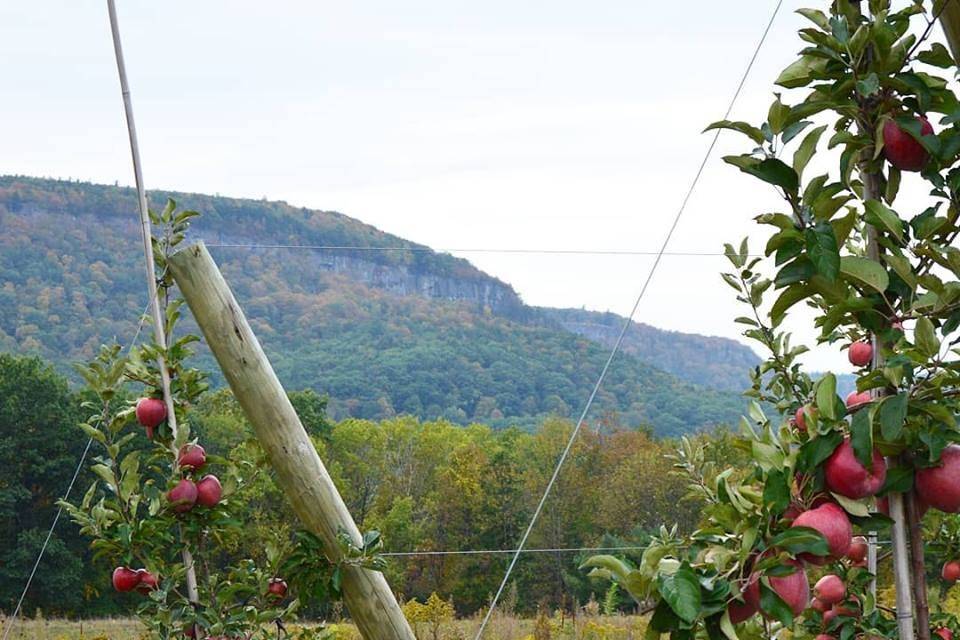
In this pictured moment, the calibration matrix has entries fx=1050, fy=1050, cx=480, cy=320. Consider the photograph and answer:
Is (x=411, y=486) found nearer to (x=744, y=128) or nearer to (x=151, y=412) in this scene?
(x=151, y=412)

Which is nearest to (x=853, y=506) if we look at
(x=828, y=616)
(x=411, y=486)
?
(x=828, y=616)

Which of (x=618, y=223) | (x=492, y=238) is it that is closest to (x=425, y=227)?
(x=492, y=238)

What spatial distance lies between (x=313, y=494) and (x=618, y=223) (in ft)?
56.1

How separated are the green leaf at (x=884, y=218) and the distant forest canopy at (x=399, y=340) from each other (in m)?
12.0

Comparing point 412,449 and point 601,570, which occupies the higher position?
point 601,570

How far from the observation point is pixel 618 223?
18.5 m

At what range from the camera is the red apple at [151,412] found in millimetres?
1949

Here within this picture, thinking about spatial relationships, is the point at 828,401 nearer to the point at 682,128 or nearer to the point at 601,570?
the point at 601,570

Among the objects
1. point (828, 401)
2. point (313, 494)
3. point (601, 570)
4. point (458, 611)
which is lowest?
point (458, 611)

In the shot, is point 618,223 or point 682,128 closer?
point 682,128

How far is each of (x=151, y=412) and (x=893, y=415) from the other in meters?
1.51

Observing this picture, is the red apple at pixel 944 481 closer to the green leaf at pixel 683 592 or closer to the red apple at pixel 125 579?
the green leaf at pixel 683 592

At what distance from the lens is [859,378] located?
838 millimetres

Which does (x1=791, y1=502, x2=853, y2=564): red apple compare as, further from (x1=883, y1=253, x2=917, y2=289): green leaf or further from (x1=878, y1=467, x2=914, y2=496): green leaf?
(x1=883, y1=253, x2=917, y2=289): green leaf
